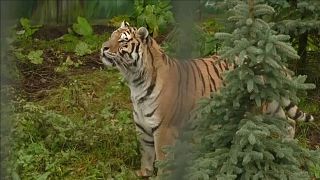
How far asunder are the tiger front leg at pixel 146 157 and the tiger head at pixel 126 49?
17.1 inches

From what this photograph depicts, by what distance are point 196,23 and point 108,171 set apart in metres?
3.02

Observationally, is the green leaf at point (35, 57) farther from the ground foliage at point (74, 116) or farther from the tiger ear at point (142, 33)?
the tiger ear at point (142, 33)

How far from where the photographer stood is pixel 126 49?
342 cm

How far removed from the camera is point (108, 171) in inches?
146

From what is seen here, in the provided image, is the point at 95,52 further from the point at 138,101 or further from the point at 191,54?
the point at 191,54

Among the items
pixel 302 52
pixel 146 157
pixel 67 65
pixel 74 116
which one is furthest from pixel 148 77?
pixel 67 65

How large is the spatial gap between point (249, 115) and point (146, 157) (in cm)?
101

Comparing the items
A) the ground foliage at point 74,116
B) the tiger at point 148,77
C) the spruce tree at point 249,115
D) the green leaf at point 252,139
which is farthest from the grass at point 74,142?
the green leaf at point 252,139

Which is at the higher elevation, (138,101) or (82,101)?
(138,101)

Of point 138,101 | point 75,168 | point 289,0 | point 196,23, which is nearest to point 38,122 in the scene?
point 75,168

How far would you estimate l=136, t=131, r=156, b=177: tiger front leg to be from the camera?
3.65 meters

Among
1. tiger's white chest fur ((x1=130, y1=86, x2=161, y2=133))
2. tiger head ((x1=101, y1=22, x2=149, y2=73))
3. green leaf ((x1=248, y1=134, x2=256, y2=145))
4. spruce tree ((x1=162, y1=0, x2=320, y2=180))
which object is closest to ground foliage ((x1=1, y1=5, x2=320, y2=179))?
tiger head ((x1=101, y1=22, x2=149, y2=73))

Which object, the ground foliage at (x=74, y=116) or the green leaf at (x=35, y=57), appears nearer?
the ground foliage at (x=74, y=116)

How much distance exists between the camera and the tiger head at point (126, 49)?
3.42 m
